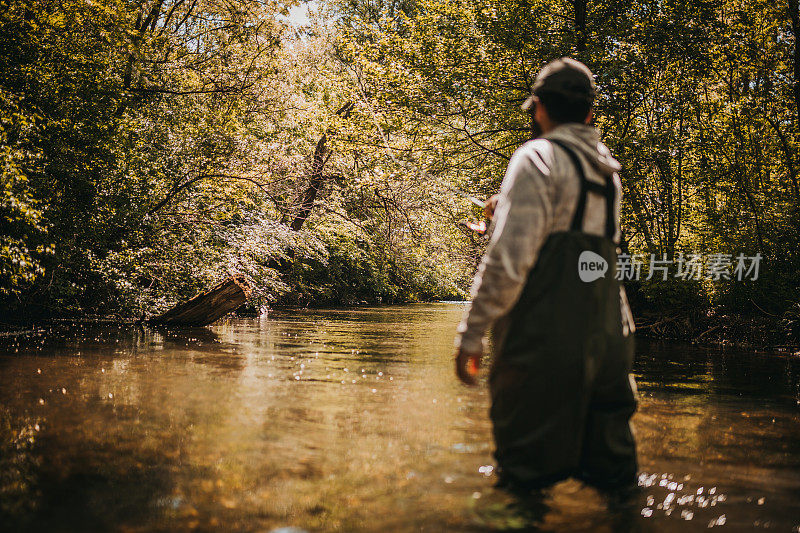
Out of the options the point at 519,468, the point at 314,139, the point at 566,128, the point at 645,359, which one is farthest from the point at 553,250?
the point at 314,139

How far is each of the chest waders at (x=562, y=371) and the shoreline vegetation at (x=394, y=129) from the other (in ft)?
29.7

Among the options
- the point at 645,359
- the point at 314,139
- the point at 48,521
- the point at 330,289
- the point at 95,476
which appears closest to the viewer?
the point at 48,521

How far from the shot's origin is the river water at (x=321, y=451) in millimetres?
2988

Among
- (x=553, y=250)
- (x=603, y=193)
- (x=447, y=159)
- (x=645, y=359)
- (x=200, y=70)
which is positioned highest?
(x=200, y=70)

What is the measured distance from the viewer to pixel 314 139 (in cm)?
2581

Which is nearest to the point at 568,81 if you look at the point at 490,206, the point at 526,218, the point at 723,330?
the point at 526,218

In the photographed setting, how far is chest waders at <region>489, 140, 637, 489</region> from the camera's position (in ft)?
9.17

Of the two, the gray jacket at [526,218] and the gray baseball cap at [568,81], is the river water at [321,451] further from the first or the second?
the gray baseball cap at [568,81]

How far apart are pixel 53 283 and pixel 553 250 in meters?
11.7

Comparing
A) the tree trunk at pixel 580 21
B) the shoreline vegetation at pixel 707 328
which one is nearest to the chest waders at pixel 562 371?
the shoreline vegetation at pixel 707 328

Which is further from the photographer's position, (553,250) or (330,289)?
(330,289)

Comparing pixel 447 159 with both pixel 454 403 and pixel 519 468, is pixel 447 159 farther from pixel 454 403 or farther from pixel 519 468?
pixel 519 468

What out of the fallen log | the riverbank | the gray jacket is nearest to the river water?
the gray jacket

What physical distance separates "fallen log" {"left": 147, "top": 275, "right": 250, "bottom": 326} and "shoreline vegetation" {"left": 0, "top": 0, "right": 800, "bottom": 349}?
0.51m
